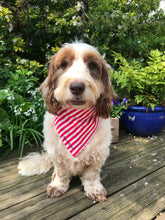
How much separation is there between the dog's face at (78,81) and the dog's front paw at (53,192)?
0.87m

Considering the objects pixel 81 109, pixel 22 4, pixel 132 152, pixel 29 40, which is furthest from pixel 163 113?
pixel 22 4

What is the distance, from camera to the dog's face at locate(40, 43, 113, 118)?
1.69m

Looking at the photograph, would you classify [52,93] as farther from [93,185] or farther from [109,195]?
[109,195]

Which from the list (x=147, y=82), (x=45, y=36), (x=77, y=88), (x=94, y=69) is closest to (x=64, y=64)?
(x=94, y=69)

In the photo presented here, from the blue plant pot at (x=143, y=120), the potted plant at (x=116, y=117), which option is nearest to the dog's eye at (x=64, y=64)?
the potted plant at (x=116, y=117)

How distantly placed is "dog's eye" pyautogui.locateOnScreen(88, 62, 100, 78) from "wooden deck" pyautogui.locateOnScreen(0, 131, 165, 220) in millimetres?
1348

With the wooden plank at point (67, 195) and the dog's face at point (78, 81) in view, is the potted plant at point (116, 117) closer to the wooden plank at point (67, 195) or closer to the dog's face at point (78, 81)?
the wooden plank at point (67, 195)

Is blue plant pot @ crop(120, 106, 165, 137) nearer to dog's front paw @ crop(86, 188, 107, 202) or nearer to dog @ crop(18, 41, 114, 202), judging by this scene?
dog @ crop(18, 41, 114, 202)

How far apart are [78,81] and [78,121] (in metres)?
0.65

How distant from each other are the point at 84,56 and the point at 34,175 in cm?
164

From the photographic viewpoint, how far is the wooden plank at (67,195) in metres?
1.94

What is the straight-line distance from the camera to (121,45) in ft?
14.0

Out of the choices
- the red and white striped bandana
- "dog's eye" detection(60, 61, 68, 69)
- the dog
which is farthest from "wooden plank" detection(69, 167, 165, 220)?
"dog's eye" detection(60, 61, 68, 69)

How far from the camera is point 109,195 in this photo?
7.25 ft
